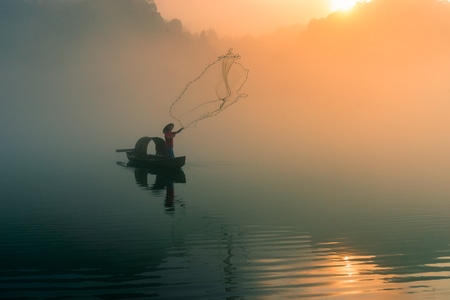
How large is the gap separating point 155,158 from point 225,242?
33.8 meters

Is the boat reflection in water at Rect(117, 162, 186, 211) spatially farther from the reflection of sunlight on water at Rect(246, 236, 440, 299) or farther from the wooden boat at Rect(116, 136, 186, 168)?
the reflection of sunlight on water at Rect(246, 236, 440, 299)

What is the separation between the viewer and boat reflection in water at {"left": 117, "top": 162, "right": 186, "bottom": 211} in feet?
147

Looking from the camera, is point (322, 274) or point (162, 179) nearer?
point (322, 274)

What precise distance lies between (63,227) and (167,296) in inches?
572

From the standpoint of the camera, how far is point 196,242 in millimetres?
24922

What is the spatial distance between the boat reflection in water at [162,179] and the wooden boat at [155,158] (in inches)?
39.0

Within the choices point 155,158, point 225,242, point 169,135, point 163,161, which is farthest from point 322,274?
point 155,158

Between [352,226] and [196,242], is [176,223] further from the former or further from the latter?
[352,226]

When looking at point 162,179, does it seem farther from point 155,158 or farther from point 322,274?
point 322,274

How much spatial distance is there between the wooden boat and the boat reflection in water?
99 centimetres

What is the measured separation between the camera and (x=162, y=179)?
5384 centimetres

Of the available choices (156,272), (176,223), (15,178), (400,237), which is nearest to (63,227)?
Answer: (176,223)

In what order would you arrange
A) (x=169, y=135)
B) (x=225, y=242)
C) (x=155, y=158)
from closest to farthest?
1. (x=225, y=242)
2. (x=169, y=135)
3. (x=155, y=158)

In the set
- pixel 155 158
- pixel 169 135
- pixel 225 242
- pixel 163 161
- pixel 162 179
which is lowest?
pixel 225 242
